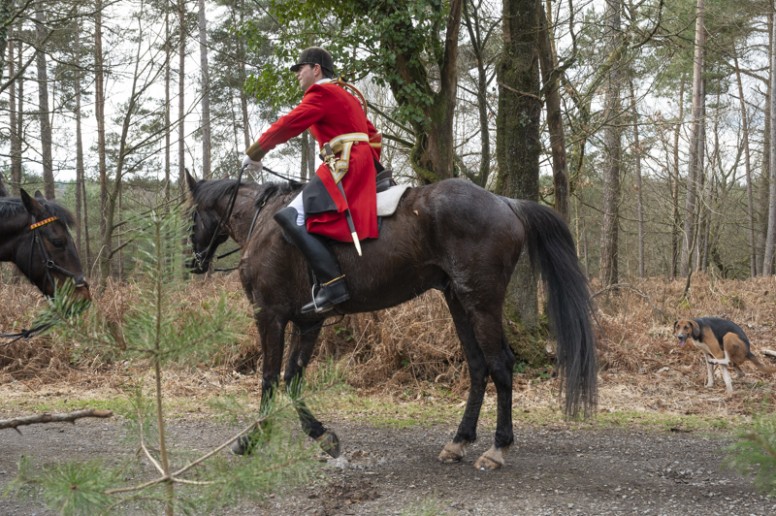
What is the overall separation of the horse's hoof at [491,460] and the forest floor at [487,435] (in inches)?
2.5

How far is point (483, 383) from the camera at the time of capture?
4.98 metres

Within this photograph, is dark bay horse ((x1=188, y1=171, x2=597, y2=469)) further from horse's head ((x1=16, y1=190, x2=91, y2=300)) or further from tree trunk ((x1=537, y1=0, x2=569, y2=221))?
tree trunk ((x1=537, y1=0, x2=569, y2=221))

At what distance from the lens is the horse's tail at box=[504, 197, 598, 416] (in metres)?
4.72

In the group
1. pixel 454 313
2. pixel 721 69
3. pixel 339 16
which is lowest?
pixel 454 313

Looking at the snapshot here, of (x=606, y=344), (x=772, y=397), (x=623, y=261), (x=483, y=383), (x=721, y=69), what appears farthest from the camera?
(x=623, y=261)

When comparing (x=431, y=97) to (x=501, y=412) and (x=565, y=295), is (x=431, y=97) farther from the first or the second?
(x=501, y=412)

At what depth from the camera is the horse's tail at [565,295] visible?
4723 millimetres

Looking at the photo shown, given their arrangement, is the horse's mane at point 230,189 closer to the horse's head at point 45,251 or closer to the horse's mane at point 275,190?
the horse's mane at point 275,190

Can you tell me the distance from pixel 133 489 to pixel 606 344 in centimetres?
719

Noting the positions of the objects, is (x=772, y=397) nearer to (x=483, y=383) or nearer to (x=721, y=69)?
(x=483, y=383)

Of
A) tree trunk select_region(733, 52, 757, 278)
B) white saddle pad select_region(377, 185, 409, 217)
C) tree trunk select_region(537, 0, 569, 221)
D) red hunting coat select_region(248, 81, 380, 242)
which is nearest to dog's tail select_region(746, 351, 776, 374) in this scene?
tree trunk select_region(537, 0, 569, 221)

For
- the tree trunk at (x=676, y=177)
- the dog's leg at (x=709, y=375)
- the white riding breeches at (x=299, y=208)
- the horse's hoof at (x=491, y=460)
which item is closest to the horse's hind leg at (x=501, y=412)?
the horse's hoof at (x=491, y=460)

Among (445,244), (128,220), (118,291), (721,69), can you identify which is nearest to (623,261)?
(721,69)

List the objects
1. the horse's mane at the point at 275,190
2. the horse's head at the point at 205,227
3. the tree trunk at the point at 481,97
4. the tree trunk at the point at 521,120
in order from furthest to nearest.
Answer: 1. the tree trunk at the point at 481,97
2. the tree trunk at the point at 521,120
3. the horse's head at the point at 205,227
4. the horse's mane at the point at 275,190
